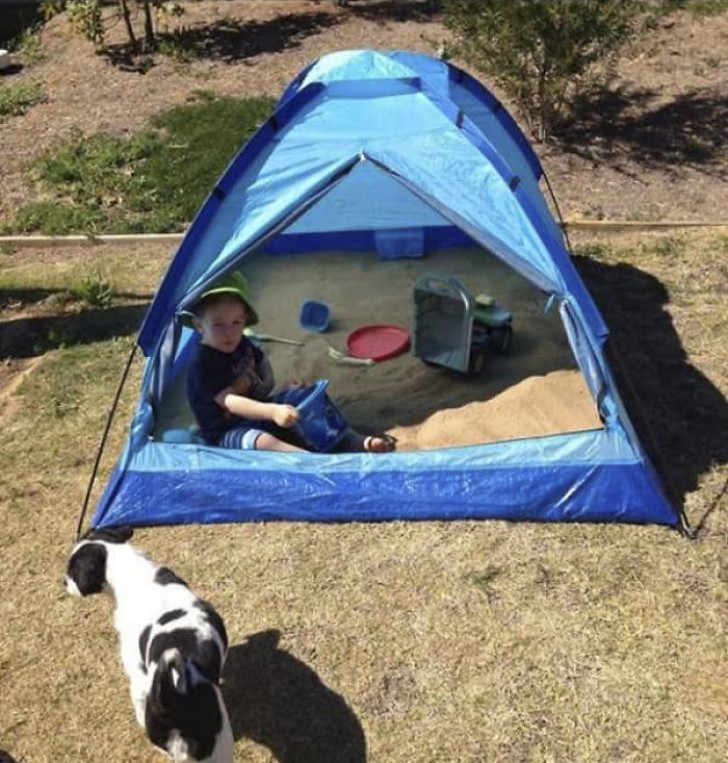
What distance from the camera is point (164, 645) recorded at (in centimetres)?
263

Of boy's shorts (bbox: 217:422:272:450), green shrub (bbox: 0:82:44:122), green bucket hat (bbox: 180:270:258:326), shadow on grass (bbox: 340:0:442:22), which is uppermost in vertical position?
green bucket hat (bbox: 180:270:258:326)

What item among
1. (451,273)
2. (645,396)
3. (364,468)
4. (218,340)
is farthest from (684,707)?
(451,273)

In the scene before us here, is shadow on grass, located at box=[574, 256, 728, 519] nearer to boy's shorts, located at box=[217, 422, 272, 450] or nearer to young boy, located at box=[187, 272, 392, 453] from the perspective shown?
young boy, located at box=[187, 272, 392, 453]

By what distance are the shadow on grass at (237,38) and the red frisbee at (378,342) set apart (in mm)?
5291

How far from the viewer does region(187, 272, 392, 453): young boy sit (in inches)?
154

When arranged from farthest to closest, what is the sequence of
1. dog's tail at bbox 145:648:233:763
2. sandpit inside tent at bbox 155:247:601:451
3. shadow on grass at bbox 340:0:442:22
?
shadow on grass at bbox 340:0:442:22
sandpit inside tent at bbox 155:247:601:451
dog's tail at bbox 145:648:233:763

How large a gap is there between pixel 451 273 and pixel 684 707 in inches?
128

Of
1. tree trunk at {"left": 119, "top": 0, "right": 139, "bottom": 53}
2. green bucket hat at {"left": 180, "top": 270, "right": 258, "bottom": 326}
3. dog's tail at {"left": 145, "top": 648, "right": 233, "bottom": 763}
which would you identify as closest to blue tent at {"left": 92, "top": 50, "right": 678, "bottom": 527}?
green bucket hat at {"left": 180, "top": 270, "right": 258, "bottom": 326}

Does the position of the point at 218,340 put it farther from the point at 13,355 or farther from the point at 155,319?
the point at 13,355

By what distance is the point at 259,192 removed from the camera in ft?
13.2

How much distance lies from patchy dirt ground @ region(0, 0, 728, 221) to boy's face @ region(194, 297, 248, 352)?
327 cm

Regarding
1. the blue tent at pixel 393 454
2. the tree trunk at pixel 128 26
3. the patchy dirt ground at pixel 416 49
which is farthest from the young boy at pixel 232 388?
the tree trunk at pixel 128 26

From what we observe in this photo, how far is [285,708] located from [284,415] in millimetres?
1200

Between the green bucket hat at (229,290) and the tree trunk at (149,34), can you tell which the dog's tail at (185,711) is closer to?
the green bucket hat at (229,290)
